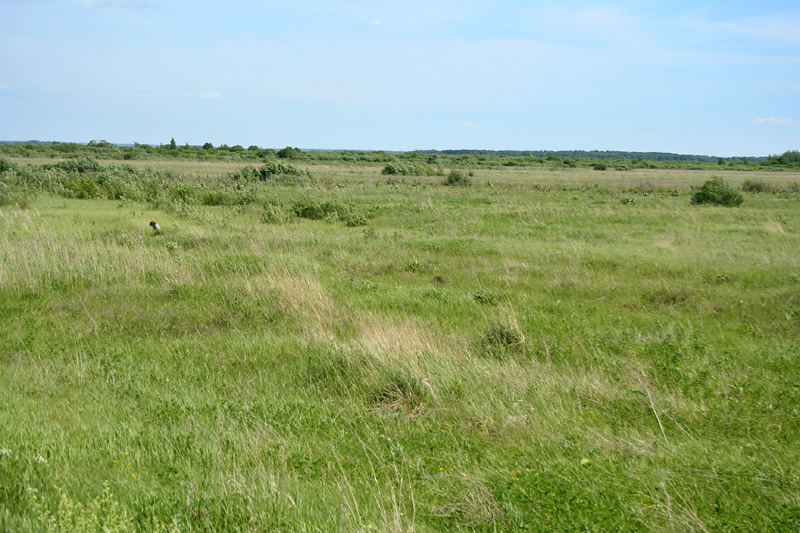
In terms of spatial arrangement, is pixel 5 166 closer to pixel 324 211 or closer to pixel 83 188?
pixel 83 188

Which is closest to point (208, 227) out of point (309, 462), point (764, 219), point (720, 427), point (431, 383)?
point (431, 383)

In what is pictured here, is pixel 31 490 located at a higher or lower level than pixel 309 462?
higher

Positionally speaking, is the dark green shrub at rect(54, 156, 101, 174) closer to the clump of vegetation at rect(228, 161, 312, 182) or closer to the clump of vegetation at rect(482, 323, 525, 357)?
the clump of vegetation at rect(228, 161, 312, 182)

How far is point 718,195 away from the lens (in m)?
27.1

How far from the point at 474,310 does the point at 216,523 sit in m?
6.90

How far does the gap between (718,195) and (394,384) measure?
26112mm

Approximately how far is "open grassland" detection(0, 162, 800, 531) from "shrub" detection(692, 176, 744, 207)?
1222 centimetres

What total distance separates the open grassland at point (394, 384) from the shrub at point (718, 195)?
1222 cm

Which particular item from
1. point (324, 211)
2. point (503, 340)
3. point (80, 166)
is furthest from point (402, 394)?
point (80, 166)

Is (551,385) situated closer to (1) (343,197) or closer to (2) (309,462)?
(2) (309,462)

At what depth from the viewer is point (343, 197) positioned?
90.4 feet

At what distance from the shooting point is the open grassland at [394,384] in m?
4.19

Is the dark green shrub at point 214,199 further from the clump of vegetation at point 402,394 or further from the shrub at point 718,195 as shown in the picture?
the shrub at point 718,195

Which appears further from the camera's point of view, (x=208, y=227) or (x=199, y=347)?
(x=208, y=227)
